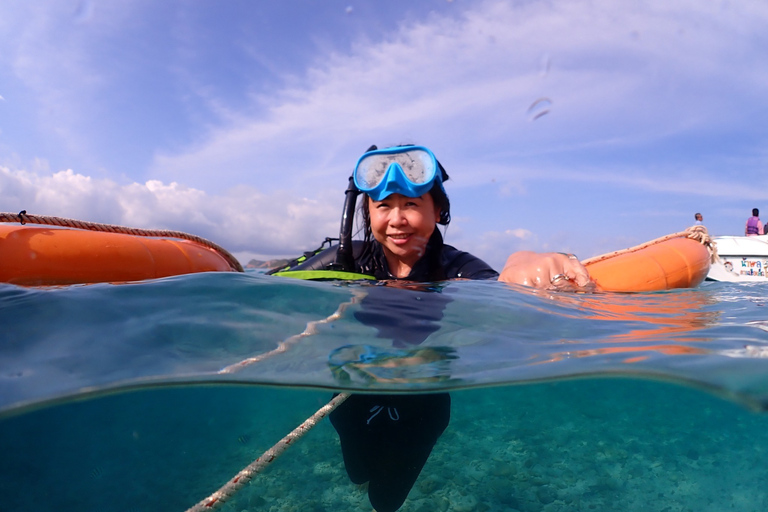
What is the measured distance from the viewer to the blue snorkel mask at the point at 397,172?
3949 millimetres

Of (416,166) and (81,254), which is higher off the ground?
(416,166)

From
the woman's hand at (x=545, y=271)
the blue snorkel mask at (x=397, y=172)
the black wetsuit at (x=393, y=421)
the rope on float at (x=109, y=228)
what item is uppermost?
the blue snorkel mask at (x=397, y=172)

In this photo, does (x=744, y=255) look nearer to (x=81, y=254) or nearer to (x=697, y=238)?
(x=697, y=238)

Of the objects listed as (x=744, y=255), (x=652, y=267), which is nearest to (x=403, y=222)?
(x=652, y=267)

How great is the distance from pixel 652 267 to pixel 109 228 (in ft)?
18.8

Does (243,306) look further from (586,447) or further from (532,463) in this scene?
(586,447)

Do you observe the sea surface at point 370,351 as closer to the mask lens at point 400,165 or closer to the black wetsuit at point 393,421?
the black wetsuit at point 393,421

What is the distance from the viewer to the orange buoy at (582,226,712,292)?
436cm

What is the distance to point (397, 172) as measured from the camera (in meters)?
3.95

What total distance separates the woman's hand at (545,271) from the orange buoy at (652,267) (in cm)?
95

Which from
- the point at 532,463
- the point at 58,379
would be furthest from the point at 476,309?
the point at 532,463

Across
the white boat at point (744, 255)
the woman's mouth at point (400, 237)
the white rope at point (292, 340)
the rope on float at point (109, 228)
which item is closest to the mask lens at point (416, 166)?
the woman's mouth at point (400, 237)

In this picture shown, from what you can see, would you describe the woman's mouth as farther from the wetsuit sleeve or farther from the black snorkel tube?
the wetsuit sleeve

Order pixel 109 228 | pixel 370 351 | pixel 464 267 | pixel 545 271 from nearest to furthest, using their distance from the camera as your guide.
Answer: pixel 370 351
pixel 545 271
pixel 109 228
pixel 464 267
